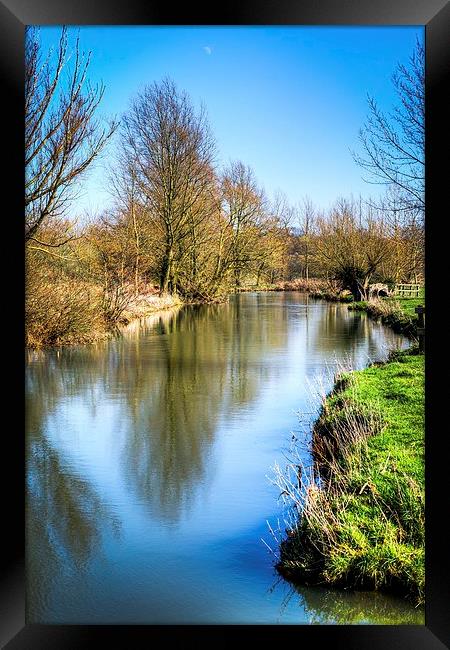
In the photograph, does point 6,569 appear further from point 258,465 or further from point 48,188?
point 48,188

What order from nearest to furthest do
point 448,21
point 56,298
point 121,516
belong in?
point 448,21, point 121,516, point 56,298

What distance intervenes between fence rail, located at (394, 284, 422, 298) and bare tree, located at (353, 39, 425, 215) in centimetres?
486

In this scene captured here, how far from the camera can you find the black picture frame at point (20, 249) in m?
3.42

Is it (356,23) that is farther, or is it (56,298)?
(56,298)

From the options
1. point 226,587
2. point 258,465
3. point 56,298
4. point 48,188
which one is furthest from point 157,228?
point 226,587

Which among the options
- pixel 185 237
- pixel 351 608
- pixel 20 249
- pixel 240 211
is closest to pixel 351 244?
pixel 240 211

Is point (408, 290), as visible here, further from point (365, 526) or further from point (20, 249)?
point (20, 249)

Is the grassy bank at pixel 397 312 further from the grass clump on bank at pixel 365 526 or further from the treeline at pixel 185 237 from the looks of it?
the grass clump on bank at pixel 365 526

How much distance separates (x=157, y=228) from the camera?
13.1m

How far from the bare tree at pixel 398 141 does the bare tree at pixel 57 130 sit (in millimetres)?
2623

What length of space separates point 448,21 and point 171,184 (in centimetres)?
1051

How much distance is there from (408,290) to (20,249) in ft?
34.8

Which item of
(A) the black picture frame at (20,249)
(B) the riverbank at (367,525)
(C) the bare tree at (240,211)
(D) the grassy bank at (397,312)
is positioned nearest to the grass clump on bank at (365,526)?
(B) the riverbank at (367,525)

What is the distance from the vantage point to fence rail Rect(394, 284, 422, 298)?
13.0m
